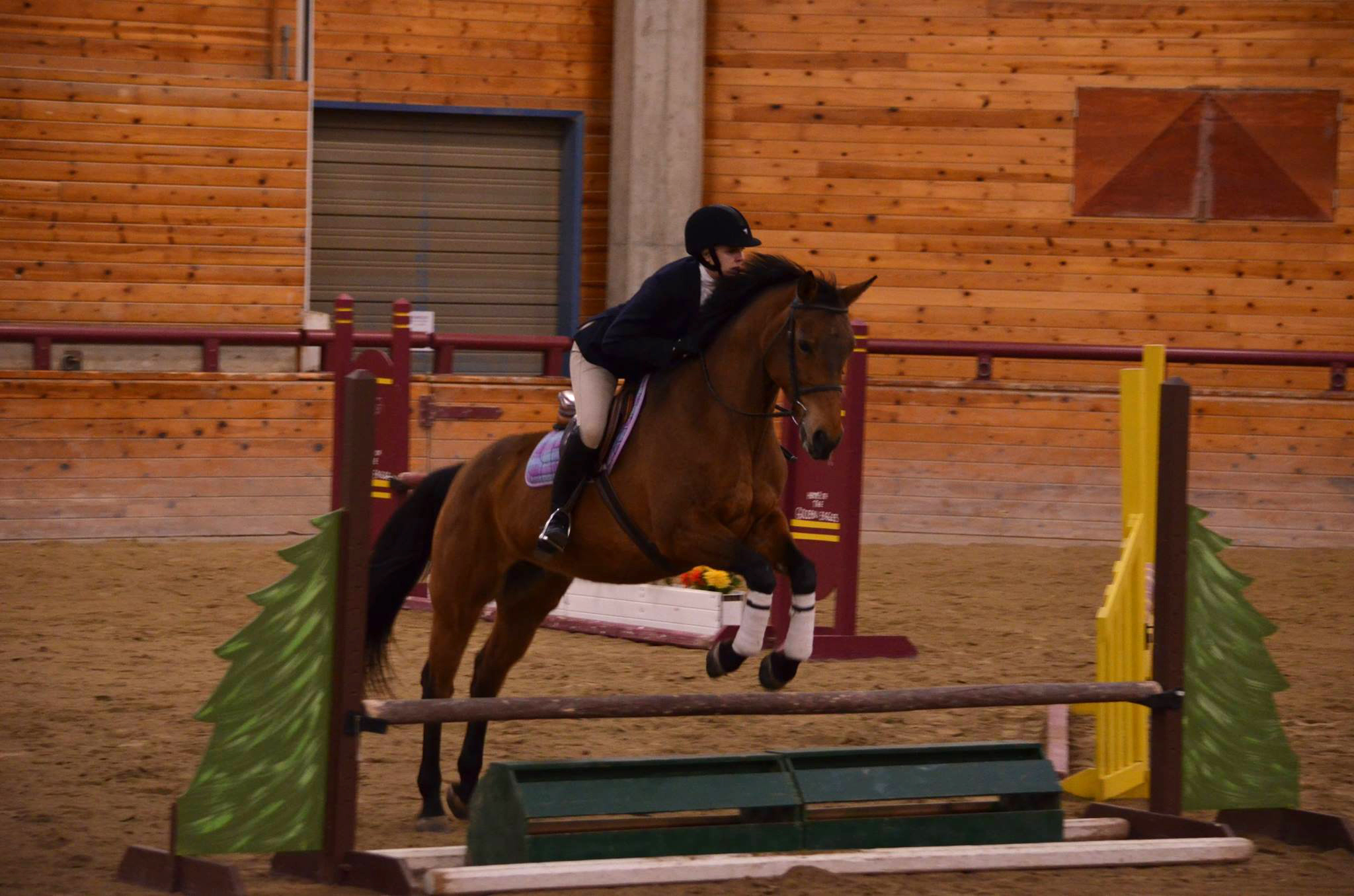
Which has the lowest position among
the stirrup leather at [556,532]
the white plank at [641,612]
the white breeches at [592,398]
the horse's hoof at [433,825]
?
the horse's hoof at [433,825]

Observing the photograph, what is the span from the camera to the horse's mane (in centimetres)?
407

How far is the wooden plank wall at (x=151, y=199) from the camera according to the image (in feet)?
30.5

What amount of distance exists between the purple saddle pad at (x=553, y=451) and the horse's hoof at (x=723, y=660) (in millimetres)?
689

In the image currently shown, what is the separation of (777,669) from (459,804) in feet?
3.74

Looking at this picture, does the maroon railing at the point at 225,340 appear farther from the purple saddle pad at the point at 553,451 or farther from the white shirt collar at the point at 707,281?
the white shirt collar at the point at 707,281

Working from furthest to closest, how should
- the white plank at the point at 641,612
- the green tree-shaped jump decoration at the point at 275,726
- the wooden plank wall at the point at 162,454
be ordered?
the wooden plank wall at the point at 162,454
the white plank at the point at 641,612
the green tree-shaped jump decoration at the point at 275,726

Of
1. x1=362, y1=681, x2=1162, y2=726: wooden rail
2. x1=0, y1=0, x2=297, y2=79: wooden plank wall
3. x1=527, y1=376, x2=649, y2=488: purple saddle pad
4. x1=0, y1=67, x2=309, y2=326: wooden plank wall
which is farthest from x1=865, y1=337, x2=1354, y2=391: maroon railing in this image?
x1=362, y1=681, x2=1162, y2=726: wooden rail

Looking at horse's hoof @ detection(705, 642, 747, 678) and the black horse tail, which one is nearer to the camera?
horse's hoof @ detection(705, 642, 747, 678)

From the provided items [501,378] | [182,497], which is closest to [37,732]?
[182,497]

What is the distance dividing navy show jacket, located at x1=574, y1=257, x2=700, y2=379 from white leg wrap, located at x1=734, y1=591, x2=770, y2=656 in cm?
77

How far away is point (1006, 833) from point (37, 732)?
3276 millimetres

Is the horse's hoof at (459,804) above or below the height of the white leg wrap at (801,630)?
below

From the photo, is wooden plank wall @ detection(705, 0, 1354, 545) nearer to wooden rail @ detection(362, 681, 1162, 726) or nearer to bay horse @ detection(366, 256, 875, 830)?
bay horse @ detection(366, 256, 875, 830)

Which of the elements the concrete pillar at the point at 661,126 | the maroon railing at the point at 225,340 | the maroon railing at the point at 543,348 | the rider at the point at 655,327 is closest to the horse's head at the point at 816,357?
the rider at the point at 655,327
